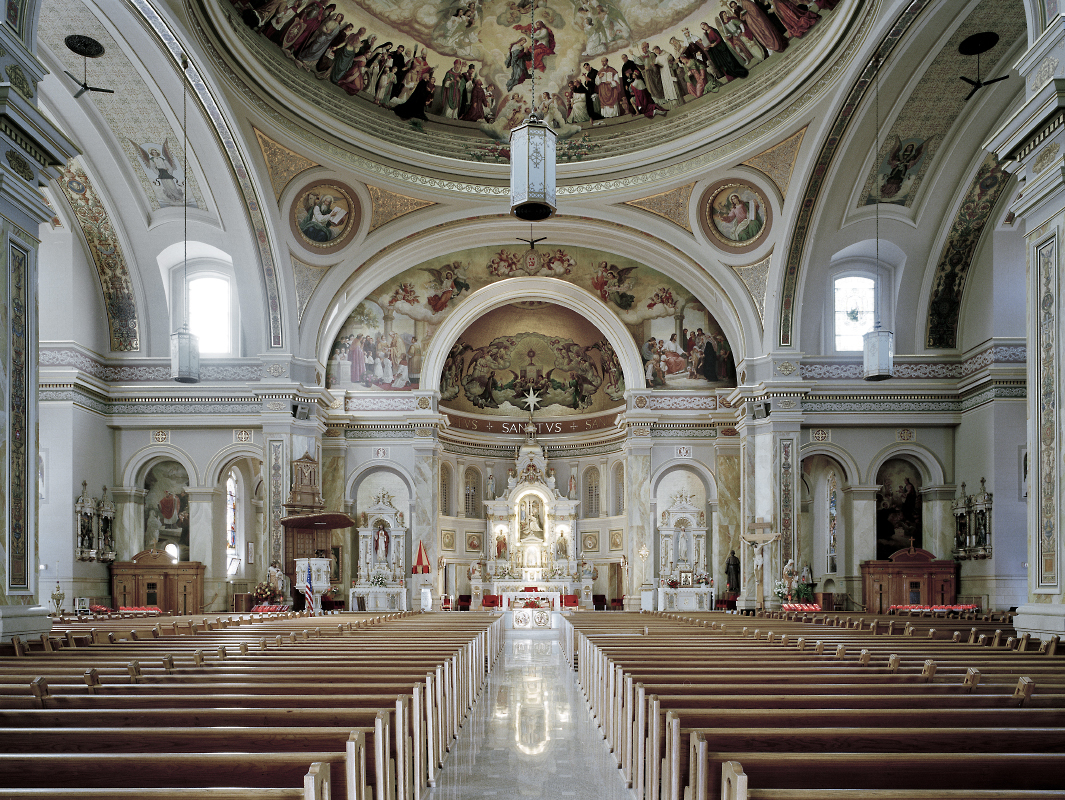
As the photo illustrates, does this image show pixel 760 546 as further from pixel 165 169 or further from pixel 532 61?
pixel 165 169

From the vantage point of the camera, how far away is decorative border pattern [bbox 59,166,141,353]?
19531 millimetres

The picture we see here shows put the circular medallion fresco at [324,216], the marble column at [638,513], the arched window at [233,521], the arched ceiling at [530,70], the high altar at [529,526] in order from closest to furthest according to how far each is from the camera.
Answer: the arched ceiling at [530,70], the circular medallion fresco at [324,216], the arched window at [233,521], the marble column at [638,513], the high altar at [529,526]

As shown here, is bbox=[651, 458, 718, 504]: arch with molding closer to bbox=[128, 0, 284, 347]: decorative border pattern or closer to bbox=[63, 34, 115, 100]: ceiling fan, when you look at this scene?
bbox=[128, 0, 284, 347]: decorative border pattern

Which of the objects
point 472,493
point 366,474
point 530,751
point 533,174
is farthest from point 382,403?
point 530,751

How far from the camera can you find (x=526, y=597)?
89.7ft

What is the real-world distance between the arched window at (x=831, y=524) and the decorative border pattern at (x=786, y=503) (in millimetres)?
1948

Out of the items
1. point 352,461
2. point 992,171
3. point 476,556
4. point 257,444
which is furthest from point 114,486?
point 992,171

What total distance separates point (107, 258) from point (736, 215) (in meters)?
14.7

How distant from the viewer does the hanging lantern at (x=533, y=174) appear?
12102mm

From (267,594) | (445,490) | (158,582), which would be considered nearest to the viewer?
(267,594)

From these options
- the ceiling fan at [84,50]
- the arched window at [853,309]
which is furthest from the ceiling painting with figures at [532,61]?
the arched window at [853,309]

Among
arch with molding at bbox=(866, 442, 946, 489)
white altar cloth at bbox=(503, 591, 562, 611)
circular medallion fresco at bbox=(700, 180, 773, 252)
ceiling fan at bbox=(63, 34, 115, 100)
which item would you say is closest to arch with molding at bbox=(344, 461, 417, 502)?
white altar cloth at bbox=(503, 591, 562, 611)

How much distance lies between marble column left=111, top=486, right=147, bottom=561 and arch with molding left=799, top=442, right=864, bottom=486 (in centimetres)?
→ 1572

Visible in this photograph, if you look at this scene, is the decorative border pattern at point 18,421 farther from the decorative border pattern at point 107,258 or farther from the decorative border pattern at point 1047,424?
the decorative border pattern at point 107,258
